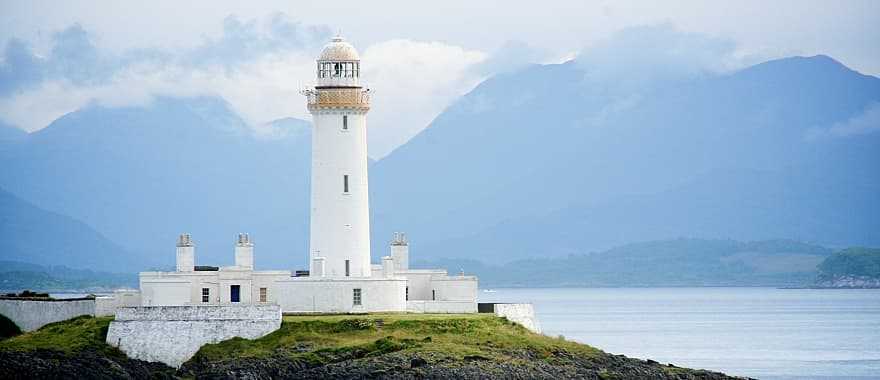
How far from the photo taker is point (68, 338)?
1950 inches

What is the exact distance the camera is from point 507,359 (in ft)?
147

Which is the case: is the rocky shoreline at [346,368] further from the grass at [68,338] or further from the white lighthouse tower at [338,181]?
the white lighthouse tower at [338,181]

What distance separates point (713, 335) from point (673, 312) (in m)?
45.7

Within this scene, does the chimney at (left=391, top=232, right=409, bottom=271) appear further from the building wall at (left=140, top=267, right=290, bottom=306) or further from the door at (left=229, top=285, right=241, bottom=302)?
the door at (left=229, top=285, right=241, bottom=302)

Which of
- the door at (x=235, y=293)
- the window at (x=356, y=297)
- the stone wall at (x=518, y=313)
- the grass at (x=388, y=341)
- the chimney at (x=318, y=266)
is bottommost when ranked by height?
the grass at (x=388, y=341)

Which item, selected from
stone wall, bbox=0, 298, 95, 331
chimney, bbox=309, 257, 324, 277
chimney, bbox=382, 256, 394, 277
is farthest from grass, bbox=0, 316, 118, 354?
chimney, bbox=382, 256, 394, 277

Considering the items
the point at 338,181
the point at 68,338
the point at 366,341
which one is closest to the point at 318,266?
the point at 338,181

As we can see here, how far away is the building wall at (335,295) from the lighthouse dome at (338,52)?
284 inches

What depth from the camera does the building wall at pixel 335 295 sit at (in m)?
53.1

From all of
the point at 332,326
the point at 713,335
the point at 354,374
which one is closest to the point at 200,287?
the point at 332,326

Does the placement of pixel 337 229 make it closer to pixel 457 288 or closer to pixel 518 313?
pixel 457 288

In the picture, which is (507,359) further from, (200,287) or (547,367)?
(200,287)

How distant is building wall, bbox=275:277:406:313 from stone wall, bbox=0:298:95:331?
6648 mm

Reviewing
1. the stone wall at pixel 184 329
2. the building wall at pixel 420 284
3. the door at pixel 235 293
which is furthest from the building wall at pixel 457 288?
the stone wall at pixel 184 329
